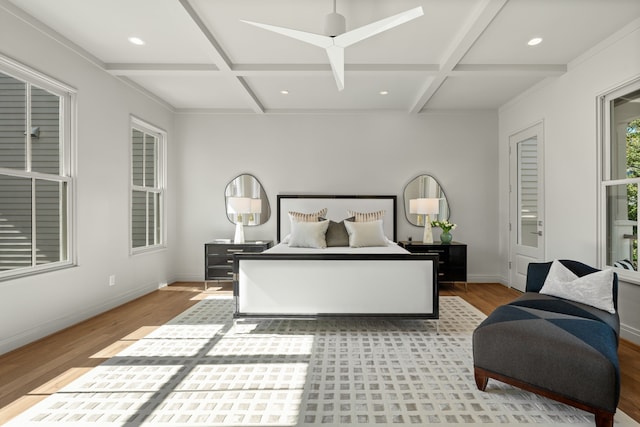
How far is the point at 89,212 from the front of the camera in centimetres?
365

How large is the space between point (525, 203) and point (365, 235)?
7.54 ft

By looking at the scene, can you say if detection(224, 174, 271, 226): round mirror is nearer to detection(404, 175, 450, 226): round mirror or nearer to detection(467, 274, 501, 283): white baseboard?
detection(404, 175, 450, 226): round mirror

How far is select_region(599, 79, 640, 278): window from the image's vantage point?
119 inches

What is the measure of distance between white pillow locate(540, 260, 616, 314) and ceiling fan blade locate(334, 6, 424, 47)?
7.61ft

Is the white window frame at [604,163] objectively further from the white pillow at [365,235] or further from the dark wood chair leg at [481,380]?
the white pillow at [365,235]

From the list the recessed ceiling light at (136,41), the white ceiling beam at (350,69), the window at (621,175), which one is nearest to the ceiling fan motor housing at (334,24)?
the white ceiling beam at (350,69)

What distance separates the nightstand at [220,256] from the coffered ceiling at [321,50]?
208 cm

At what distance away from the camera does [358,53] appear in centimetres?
349

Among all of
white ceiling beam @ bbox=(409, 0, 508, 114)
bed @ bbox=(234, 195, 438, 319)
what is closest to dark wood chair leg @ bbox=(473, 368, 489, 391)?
bed @ bbox=(234, 195, 438, 319)

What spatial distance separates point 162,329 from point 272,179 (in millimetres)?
2869

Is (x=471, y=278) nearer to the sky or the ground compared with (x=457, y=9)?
nearer to the ground

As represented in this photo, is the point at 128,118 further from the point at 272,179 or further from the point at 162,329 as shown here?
the point at 162,329

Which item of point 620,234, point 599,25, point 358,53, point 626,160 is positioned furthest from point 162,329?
point 599,25

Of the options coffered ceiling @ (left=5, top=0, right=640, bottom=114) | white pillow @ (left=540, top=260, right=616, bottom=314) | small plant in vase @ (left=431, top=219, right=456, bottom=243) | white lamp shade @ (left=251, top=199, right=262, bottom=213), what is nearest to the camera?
white pillow @ (left=540, top=260, right=616, bottom=314)
